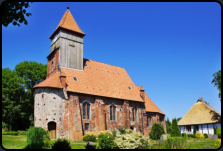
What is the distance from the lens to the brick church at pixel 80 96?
26.2 metres

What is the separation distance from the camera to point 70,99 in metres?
27.2

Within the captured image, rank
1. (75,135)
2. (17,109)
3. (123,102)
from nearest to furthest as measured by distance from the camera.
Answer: (75,135)
(123,102)
(17,109)

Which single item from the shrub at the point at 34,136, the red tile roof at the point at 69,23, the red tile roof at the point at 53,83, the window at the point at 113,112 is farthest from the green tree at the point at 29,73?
the shrub at the point at 34,136

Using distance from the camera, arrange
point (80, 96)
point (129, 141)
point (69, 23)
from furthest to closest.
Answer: point (69, 23) → point (80, 96) → point (129, 141)

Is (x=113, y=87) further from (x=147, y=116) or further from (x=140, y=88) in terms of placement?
(x=147, y=116)

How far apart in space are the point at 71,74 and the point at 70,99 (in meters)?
4.67

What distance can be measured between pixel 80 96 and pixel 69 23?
1355 centimetres

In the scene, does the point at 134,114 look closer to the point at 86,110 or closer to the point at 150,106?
the point at 150,106

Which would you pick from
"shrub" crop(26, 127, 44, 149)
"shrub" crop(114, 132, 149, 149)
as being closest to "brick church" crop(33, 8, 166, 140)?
"shrub" crop(26, 127, 44, 149)

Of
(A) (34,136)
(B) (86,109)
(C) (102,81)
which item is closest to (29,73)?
(C) (102,81)

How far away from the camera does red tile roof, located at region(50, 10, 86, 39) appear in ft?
108

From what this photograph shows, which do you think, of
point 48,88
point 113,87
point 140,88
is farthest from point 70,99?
point 140,88

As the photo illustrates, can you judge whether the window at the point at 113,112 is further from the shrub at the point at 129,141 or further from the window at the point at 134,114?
the shrub at the point at 129,141

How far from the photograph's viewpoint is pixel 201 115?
4138cm
